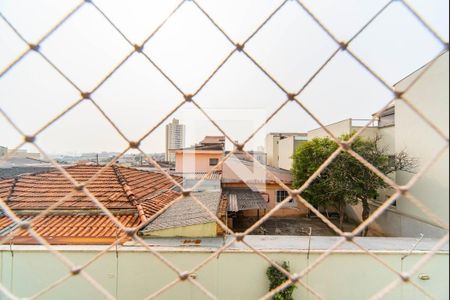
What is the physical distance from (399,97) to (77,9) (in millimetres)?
1116

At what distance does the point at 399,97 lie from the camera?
2.20 ft

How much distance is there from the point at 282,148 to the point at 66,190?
794cm

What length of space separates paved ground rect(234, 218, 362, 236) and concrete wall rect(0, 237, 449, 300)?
269cm

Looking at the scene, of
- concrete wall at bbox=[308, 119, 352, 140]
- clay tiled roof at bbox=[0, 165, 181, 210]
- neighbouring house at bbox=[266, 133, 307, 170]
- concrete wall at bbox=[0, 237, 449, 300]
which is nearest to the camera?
concrete wall at bbox=[0, 237, 449, 300]

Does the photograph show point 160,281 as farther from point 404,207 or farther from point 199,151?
point 199,151

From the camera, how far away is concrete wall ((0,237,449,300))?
2.16 m

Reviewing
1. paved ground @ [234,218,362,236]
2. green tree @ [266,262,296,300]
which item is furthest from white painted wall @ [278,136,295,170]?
green tree @ [266,262,296,300]

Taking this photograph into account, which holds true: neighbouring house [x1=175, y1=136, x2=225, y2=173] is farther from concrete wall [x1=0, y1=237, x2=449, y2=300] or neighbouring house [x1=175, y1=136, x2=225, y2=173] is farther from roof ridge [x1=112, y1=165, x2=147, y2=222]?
concrete wall [x1=0, y1=237, x2=449, y2=300]

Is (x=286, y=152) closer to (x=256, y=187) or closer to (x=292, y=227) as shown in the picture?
(x=256, y=187)

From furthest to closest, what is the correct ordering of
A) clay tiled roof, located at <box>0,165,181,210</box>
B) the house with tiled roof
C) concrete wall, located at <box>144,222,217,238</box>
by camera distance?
clay tiled roof, located at <box>0,165,181,210</box> → concrete wall, located at <box>144,222,217,238</box> → the house with tiled roof

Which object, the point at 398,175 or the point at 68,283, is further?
the point at 398,175

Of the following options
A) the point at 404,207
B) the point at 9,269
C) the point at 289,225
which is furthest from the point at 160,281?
the point at 404,207

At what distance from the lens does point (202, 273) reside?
7.38ft

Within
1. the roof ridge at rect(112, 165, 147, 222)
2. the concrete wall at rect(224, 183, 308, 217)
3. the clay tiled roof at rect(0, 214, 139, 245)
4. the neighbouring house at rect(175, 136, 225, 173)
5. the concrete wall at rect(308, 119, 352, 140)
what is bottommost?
the concrete wall at rect(224, 183, 308, 217)
